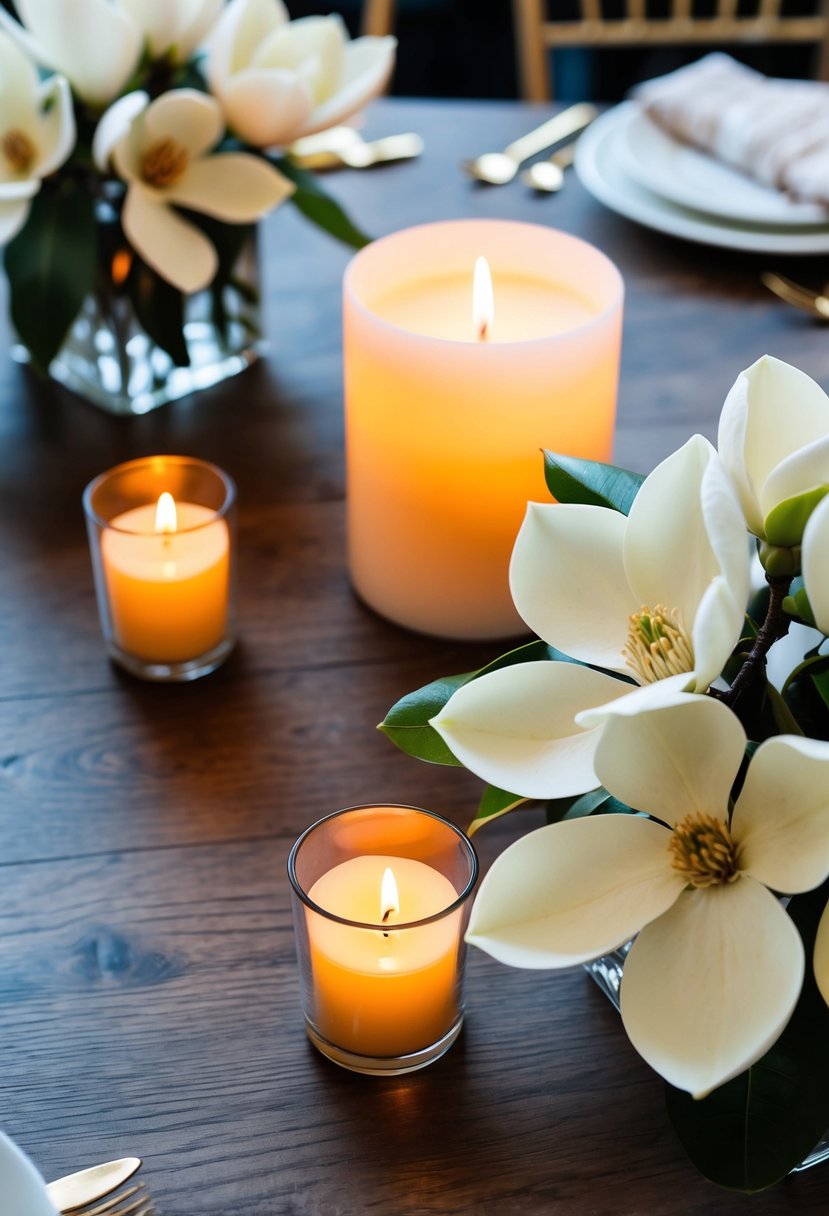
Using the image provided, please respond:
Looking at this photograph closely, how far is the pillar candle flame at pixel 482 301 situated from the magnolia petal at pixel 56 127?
0.25 metres

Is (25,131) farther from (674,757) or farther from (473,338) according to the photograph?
(674,757)

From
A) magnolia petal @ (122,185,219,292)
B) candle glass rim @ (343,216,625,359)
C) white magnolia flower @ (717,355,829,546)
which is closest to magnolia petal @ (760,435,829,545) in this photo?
white magnolia flower @ (717,355,829,546)

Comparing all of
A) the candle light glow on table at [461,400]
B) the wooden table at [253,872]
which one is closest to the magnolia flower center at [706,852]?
the wooden table at [253,872]

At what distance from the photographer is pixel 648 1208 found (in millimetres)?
439

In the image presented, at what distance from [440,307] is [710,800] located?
38 centimetres

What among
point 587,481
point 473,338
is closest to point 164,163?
point 473,338

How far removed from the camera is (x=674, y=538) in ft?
1.36

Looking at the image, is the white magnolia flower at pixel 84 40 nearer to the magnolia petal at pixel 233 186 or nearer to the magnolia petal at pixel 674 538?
the magnolia petal at pixel 233 186

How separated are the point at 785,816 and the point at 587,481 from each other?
0.17m

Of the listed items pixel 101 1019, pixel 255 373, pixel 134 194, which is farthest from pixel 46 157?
pixel 101 1019

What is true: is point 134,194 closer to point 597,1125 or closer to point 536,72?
point 597,1125

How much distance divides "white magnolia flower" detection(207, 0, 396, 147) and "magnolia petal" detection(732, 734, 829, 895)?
0.54 meters

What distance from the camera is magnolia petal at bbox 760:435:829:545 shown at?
381 mm

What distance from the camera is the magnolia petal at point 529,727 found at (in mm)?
396
